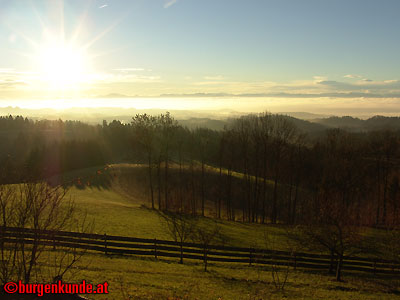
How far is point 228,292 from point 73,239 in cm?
1130

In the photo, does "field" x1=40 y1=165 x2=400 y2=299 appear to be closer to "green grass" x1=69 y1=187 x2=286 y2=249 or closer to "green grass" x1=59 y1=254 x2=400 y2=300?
"green grass" x1=59 y1=254 x2=400 y2=300

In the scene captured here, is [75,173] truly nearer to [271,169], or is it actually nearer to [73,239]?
[271,169]

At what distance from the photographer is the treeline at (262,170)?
4750 cm

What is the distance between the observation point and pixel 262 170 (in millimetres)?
73625

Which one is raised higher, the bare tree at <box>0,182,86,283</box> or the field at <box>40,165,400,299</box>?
the bare tree at <box>0,182,86,283</box>

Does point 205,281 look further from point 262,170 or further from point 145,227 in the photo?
point 262,170

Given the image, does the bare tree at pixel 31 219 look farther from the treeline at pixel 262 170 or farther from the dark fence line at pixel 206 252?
the treeline at pixel 262 170

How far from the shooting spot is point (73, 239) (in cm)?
2030

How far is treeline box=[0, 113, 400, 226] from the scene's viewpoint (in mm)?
47500

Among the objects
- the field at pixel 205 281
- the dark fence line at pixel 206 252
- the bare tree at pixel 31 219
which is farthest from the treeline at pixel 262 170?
the bare tree at pixel 31 219

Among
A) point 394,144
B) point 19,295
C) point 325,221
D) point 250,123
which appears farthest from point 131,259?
point 394,144

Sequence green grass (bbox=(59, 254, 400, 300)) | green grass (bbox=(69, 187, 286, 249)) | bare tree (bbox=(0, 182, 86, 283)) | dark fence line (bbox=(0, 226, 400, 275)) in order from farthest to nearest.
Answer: green grass (bbox=(69, 187, 286, 249))
dark fence line (bbox=(0, 226, 400, 275))
green grass (bbox=(59, 254, 400, 300))
bare tree (bbox=(0, 182, 86, 283))

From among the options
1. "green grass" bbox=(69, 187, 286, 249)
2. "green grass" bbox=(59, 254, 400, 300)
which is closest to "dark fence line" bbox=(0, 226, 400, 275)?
"green grass" bbox=(59, 254, 400, 300)

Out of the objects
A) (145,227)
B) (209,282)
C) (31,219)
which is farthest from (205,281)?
(145,227)
